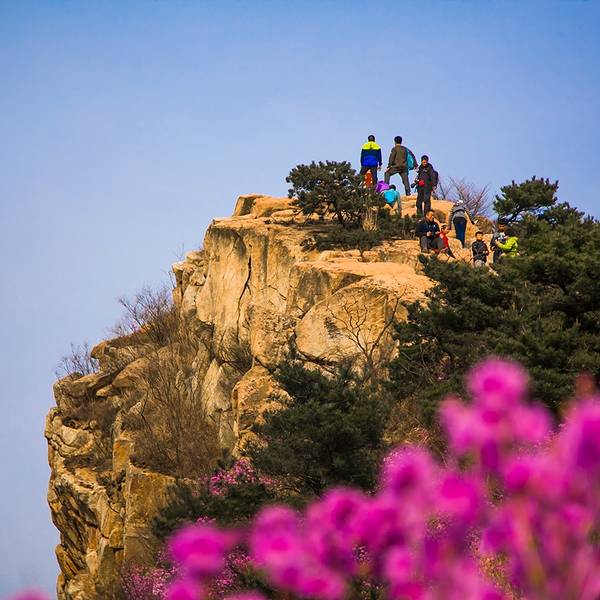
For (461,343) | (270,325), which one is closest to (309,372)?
(461,343)

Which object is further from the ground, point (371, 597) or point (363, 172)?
point (363, 172)

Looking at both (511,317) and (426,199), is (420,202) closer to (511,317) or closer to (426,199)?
(426,199)

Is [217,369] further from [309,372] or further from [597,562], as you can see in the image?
[597,562]

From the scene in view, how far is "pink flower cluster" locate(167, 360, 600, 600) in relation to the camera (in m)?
3.36

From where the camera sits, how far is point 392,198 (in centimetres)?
3192

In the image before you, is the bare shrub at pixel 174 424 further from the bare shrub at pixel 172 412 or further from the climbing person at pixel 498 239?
the climbing person at pixel 498 239

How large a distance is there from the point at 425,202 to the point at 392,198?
122cm

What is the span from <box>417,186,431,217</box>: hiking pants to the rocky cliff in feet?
4.95

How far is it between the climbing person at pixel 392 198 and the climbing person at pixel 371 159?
1.71 feet

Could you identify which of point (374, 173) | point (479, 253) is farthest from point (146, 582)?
point (374, 173)

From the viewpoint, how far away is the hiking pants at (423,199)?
3031 cm

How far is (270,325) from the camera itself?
2706cm

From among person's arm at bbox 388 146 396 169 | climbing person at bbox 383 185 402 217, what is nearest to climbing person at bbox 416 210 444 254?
climbing person at bbox 383 185 402 217

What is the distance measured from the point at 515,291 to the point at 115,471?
12.7 metres
